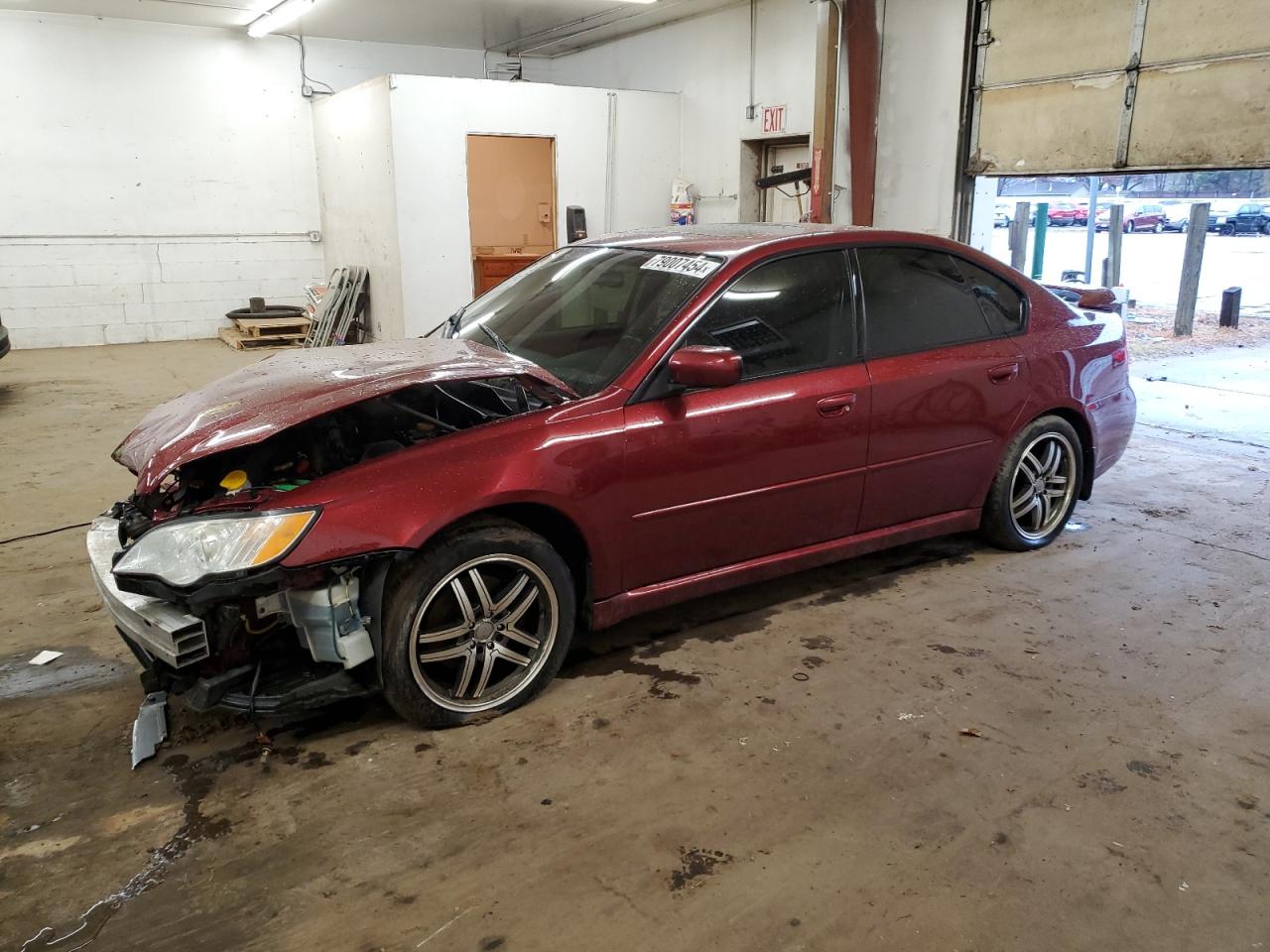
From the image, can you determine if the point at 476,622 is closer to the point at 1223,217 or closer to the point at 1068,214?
the point at 1223,217

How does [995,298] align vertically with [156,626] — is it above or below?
above

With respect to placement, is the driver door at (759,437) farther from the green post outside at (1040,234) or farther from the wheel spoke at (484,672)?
the green post outside at (1040,234)

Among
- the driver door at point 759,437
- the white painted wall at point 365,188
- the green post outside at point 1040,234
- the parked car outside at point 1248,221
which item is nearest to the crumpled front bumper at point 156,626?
the driver door at point 759,437

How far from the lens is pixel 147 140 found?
34.2 ft

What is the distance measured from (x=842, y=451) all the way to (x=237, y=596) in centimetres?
209

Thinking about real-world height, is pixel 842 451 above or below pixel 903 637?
above

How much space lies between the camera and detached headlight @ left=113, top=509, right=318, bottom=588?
2342mm

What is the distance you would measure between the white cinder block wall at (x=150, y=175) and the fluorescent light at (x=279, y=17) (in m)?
0.58

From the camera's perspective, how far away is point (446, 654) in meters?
2.65

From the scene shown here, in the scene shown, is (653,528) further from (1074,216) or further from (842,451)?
(1074,216)

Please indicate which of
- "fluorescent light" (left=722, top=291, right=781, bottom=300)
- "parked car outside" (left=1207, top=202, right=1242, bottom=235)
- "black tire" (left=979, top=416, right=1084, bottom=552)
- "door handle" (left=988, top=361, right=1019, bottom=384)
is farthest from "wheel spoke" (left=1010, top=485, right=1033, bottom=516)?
"parked car outside" (left=1207, top=202, right=1242, bottom=235)

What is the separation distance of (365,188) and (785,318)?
769cm

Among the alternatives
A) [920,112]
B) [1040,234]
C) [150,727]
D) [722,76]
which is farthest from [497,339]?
[1040,234]

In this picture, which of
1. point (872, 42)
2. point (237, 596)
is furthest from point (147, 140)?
point (237, 596)
